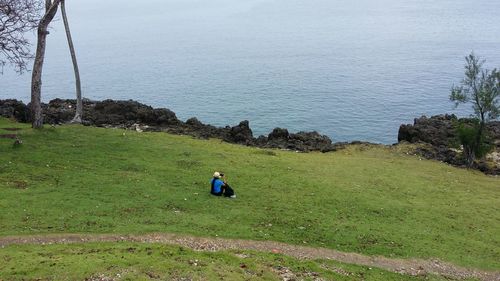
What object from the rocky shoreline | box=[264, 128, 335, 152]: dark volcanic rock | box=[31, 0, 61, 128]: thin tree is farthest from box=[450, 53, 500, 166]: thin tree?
box=[31, 0, 61, 128]: thin tree

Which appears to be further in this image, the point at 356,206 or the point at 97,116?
the point at 97,116

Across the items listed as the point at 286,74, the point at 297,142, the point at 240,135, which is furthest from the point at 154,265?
the point at 286,74

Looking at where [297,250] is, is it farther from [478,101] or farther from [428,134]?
[428,134]

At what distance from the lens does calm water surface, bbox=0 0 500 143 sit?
8262 cm

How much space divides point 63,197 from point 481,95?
45591 millimetres

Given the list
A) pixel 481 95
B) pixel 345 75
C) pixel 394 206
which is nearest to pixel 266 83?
pixel 345 75

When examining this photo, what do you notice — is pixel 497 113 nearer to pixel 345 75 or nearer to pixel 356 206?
pixel 356 206

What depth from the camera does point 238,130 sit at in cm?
5784

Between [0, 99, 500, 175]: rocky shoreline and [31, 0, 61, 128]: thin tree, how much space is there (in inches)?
640

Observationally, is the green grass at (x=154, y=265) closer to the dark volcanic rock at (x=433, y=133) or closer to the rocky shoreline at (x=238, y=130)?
the rocky shoreline at (x=238, y=130)

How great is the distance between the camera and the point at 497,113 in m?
53.0

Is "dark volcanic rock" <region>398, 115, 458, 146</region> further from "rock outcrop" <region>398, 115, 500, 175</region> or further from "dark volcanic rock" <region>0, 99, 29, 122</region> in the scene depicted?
"dark volcanic rock" <region>0, 99, 29, 122</region>

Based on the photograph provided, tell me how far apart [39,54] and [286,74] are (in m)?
80.5

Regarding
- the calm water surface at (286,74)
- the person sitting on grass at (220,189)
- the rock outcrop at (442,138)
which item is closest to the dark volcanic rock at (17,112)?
the calm water surface at (286,74)
